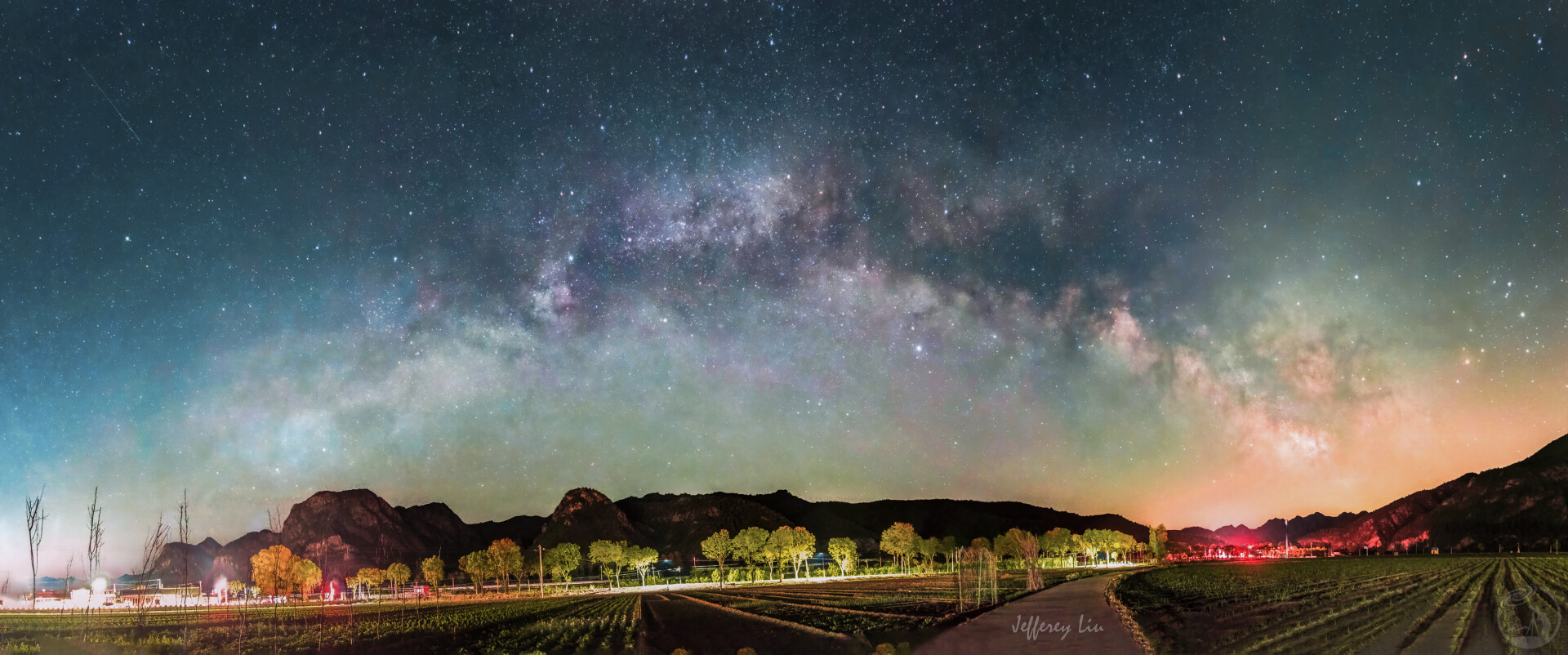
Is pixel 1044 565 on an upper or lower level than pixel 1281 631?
lower

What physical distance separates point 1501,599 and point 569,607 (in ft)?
216

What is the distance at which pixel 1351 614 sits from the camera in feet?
150

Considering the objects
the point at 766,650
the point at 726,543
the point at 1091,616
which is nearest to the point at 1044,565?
the point at 726,543

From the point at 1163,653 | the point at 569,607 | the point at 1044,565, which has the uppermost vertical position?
the point at 1163,653

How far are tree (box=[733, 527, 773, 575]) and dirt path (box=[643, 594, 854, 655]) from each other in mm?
80558

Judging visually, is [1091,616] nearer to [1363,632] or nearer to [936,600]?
[1363,632]

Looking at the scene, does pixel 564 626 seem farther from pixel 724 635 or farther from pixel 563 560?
pixel 563 560

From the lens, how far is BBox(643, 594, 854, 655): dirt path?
3825cm

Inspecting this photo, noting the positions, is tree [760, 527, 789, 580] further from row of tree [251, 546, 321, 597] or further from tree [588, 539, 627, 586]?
row of tree [251, 546, 321, 597]

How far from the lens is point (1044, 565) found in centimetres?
16600

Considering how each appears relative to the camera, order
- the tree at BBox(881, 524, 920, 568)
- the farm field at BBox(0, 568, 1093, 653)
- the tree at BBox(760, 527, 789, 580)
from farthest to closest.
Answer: the tree at BBox(881, 524, 920, 568) → the tree at BBox(760, 527, 789, 580) → the farm field at BBox(0, 568, 1093, 653)

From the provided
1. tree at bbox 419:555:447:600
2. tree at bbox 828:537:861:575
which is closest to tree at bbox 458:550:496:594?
tree at bbox 419:555:447:600

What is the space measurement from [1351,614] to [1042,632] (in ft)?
64.5

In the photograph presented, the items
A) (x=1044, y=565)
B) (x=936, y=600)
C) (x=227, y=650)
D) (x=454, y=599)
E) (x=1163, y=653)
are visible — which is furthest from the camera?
(x=1044, y=565)
